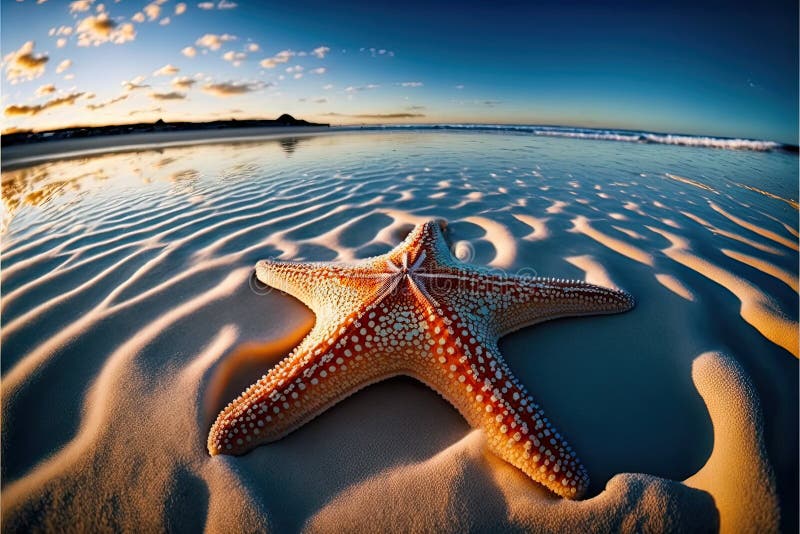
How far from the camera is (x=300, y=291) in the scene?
276 cm

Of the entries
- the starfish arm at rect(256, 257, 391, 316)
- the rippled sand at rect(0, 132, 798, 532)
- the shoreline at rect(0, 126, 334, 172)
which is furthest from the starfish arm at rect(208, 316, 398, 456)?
the shoreline at rect(0, 126, 334, 172)

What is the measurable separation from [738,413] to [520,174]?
6274 mm

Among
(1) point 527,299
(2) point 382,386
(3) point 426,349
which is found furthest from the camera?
(1) point 527,299

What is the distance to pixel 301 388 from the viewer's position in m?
1.87

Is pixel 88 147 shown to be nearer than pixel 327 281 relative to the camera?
No

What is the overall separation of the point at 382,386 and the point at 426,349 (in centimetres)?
46

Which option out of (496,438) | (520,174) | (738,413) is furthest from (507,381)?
(520,174)

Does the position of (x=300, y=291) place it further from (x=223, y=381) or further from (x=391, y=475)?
(x=391, y=475)

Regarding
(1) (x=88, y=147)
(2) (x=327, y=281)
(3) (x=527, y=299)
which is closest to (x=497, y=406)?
(3) (x=527, y=299)

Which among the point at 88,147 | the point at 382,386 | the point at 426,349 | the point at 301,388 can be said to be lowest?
the point at 88,147

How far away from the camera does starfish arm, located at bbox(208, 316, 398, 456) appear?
5.83 feet

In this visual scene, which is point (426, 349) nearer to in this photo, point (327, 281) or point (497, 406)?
point (497, 406)

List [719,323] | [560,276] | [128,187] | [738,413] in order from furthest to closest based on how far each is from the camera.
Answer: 1. [128,187]
2. [560,276]
3. [719,323]
4. [738,413]

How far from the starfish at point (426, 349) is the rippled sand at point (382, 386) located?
0.50 feet
